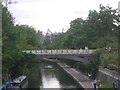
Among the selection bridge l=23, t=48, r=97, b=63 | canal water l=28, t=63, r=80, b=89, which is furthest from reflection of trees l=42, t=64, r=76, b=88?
bridge l=23, t=48, r=97, b=63

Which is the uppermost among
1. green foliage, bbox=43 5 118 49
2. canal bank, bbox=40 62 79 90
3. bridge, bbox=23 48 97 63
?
green foliage, bbox=43 5 118 49

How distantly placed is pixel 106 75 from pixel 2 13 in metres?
14.8

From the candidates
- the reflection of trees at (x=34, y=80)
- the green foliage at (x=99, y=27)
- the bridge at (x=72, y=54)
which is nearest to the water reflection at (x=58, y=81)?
the reflection of trees at (x=34, y=80)

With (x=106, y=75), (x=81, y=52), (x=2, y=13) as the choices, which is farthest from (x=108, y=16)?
(x=2, y=13)

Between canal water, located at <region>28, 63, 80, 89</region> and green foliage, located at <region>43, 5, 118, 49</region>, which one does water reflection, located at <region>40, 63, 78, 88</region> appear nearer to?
canal water, located at <region>28, 63, 80, 89</region>

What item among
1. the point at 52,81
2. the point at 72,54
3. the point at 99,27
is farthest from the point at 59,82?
the point at 99,27

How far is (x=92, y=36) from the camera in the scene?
8519cm

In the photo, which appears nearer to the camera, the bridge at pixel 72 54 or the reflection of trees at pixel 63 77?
the reflection of trees at pixel 63 77

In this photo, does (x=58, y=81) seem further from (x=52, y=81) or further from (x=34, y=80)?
(x=34, y=80)

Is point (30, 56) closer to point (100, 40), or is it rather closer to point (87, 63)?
point (87, 63)

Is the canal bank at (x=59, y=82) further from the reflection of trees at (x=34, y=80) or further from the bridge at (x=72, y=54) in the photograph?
the bridge at (x=72, y=54)

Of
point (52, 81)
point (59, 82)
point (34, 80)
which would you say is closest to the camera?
point (59, 82)

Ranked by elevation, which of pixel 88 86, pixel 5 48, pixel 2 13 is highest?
pixel 2 13

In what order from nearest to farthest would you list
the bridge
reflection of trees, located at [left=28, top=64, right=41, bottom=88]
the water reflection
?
the water reflection → reflection of trees, located at [left=28, top=64, right=41, bottom=88] → the bridge
